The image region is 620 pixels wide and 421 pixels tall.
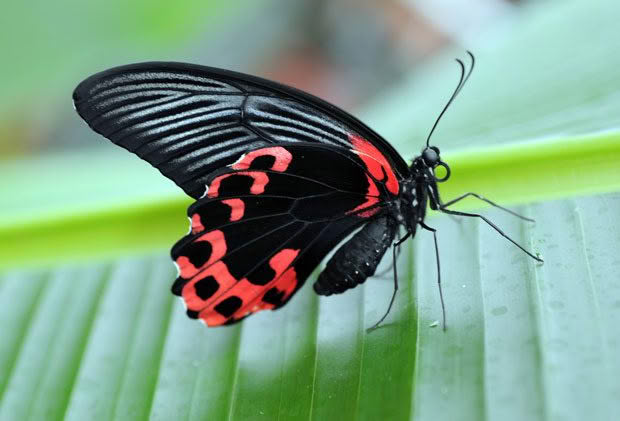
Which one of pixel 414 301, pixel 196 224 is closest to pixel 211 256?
pixel 196 224

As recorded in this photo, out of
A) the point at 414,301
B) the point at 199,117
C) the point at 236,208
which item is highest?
the point at 199,117

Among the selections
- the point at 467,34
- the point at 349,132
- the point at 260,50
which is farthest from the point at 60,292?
the point at 260,50

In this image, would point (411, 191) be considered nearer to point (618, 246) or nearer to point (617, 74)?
point (618, 246)

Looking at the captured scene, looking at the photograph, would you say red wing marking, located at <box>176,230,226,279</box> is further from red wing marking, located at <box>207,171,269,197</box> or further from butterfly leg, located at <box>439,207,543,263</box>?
A: butterfly leg, located at <box>439,207,543,263</box>

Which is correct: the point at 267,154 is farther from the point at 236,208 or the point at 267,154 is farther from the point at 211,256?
the point at 211,256

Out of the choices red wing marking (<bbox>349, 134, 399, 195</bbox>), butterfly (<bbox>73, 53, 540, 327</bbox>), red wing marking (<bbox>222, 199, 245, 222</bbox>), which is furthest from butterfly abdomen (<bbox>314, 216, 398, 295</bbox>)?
red wing marking (<bbox>222, 199, 245, 222</bbox>)

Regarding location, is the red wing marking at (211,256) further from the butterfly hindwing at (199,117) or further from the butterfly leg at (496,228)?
the butterfly leg at (496,228)
